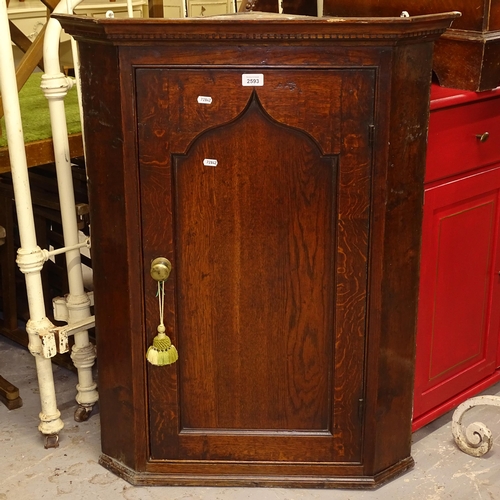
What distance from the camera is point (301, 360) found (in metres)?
2.26

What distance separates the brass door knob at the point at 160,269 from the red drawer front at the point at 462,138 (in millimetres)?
773

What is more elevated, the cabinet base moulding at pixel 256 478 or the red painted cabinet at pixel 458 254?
the red painted cabinet at pixel 458 254

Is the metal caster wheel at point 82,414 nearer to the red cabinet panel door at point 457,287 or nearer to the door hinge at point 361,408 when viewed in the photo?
the door hinge at point 361,408

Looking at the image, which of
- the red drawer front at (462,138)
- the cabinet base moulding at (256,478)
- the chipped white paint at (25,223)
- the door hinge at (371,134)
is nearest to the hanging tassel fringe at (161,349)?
the cabinet base moulding at (256,478)

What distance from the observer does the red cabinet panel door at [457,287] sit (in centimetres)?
238

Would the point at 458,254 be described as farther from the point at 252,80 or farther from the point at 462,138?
the point at 252,80

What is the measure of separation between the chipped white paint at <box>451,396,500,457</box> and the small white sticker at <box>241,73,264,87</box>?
1213mm

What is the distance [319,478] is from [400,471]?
265 millimetres

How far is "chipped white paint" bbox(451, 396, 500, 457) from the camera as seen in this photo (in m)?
2.46

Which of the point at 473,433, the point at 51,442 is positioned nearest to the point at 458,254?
the point at 473,433

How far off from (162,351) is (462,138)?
1059 mm

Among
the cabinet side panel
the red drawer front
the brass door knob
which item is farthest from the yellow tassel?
the red drawer front

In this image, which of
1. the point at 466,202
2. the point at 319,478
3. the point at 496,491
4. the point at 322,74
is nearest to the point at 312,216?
the point at 322,74

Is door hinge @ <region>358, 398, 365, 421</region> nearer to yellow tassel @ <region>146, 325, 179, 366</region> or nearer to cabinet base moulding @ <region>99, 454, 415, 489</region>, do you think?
cabinet base moulding @ <region>99, 454, 415, 489</region>
